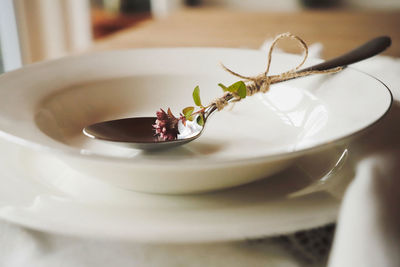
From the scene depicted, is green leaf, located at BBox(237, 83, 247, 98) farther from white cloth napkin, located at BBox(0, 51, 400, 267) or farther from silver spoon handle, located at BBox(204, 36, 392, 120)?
white cloth napkin, located at BBox(0, 51, 400, 267)

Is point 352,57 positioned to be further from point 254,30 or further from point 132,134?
point 254,30

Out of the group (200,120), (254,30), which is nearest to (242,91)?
(200,120)

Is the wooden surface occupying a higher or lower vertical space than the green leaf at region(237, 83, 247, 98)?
lower

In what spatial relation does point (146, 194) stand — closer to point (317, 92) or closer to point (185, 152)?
point (185, 152)

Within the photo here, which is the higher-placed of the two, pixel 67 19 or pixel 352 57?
pixel 352 57

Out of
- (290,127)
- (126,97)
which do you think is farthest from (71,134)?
(290,127)

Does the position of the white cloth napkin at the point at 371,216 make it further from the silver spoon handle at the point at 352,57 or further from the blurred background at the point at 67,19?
the blurred background at the point at 67,19

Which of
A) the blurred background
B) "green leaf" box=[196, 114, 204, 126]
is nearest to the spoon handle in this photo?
"green leaf" box=[196, 114, 204, 126]
